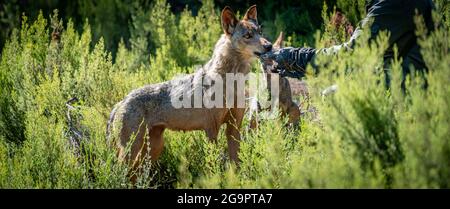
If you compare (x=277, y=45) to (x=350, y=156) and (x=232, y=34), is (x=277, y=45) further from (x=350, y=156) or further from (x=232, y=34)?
(x=350, y=156)

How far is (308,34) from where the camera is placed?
1134cm

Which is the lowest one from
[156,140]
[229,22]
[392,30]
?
[156,140]

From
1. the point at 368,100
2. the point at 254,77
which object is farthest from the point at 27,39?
the point at 368,100

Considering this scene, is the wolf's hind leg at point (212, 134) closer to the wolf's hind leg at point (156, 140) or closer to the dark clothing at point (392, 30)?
the wolf's hind leg at point (156, 140)

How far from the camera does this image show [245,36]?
14.6ft

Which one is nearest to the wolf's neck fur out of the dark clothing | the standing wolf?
the standing wolf

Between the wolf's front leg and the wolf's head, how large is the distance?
468mm

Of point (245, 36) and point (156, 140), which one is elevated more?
point (245, 36)

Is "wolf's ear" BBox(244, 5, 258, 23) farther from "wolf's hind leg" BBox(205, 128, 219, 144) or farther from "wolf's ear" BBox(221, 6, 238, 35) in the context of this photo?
"wolf's hind leg" BBox(205, 128, 219, 144)

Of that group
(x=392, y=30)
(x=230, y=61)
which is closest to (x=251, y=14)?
(x=230, y=61)

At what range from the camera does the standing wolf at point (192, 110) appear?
14.3ft

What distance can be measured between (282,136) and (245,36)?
0.87m

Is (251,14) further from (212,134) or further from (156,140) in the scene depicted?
(156,140)

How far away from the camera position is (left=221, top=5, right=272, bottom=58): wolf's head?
438cm
